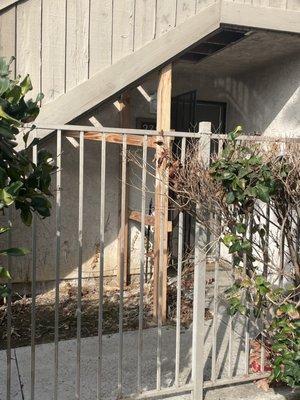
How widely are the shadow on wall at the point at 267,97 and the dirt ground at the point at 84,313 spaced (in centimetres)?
256

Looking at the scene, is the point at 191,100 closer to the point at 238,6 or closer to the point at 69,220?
the point at 238,6

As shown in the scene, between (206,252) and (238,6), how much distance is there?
2.84 m

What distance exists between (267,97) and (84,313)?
156 inches

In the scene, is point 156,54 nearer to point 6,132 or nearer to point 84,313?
point 6,132

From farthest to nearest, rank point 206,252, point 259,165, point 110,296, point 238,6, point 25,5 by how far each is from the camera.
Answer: point 110,296, point 238,6, point 25,5, point 206,252, point 259,165

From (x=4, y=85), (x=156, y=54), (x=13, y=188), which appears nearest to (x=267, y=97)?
(x=156, y=54)

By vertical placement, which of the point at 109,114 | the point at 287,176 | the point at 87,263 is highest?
the point at 109,114

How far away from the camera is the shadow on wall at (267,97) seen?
5734 mm

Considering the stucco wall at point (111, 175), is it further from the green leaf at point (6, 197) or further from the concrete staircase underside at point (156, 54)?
the green leaf at point (6, 197)

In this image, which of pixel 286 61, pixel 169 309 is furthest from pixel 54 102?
pixel 286 61

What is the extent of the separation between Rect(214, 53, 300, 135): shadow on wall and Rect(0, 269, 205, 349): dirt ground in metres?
2.56

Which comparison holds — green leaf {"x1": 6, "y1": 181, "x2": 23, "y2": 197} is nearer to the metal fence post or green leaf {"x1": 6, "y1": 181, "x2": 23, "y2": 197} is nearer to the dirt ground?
the metal fence post

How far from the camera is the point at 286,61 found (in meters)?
5.86

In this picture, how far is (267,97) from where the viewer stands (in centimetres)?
631
